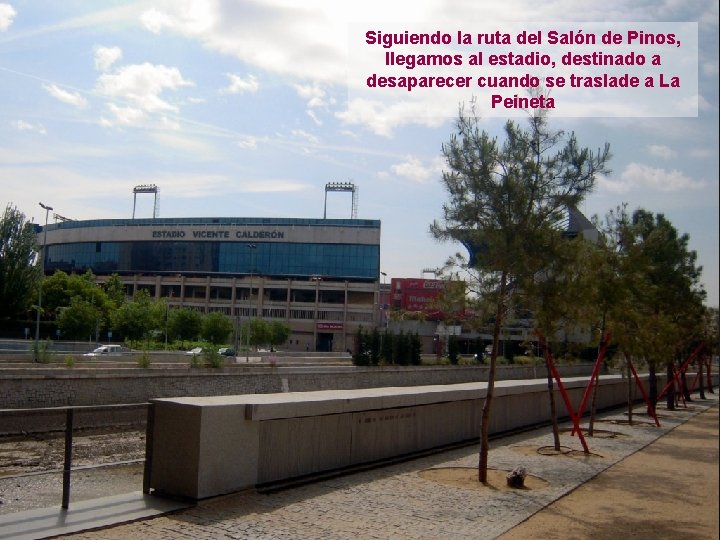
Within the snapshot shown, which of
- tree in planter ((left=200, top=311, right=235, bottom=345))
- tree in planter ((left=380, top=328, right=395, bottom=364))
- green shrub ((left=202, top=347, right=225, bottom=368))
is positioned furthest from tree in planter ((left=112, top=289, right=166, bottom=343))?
green shrub ((left=202, top=347, right=225, bottom=368))

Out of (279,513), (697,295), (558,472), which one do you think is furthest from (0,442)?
(697,295)

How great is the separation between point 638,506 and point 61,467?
8496 millimetres

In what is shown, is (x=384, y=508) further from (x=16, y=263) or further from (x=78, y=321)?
(x=78, y=321)

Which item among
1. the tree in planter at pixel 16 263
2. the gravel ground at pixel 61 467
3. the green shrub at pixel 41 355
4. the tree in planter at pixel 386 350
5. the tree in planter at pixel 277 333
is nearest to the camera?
the gravel ground at pixel 61 467

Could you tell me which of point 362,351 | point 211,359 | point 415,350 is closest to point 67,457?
point 211,359

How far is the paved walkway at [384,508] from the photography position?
299 inches

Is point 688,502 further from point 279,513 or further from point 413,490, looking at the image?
point 279,513

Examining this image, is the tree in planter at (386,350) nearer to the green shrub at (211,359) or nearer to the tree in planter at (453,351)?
the tree in planter at (453,351)

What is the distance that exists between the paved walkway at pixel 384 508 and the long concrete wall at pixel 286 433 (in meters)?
Result: 0.34

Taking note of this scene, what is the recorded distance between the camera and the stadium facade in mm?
93938

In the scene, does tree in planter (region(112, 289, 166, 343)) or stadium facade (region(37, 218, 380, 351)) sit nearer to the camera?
tree in planter (region(112, 289, 166, 343))

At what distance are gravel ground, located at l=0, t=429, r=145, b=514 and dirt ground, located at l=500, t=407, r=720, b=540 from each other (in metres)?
5.20

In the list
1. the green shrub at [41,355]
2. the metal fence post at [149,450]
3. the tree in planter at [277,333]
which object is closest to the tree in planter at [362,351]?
the green shrub at [41,355]

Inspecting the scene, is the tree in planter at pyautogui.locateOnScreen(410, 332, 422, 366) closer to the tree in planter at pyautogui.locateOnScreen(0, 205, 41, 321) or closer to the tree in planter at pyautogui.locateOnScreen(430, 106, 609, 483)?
the tree in planter at pyautogui.locateOnScreen(0, 205, 41, 321)
